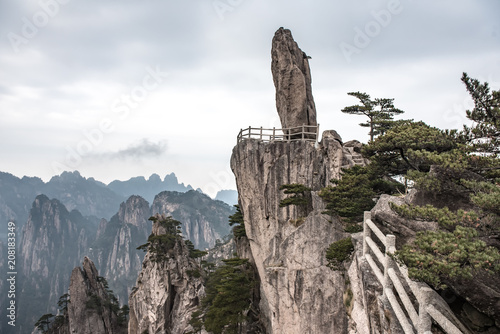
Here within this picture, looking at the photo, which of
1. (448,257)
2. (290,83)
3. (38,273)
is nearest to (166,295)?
(290,83)

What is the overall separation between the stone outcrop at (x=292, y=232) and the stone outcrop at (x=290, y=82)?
151 inches

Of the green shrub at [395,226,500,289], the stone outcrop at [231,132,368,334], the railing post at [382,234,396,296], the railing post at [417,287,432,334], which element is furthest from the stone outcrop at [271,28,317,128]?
the railing post at [417,287,432,334]

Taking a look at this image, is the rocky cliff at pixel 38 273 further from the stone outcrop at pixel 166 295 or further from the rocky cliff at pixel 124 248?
the stone outcrop at pixel 166 295

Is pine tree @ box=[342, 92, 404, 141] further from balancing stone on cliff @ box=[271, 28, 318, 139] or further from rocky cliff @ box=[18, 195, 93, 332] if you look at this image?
rocky cliff @ box=[18, 195, 93, 332]

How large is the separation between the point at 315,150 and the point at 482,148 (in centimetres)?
1594

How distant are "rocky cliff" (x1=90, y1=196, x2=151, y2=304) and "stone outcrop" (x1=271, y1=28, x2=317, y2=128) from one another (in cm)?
16039

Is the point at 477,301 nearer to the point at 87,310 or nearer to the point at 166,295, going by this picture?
the point at 166,295

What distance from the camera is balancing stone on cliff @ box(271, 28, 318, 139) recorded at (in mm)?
27359

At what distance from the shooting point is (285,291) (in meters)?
18.6

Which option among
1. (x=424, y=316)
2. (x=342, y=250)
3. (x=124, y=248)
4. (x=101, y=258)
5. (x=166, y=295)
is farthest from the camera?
(x=101, y=258)

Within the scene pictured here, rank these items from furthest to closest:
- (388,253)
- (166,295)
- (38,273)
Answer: (38,273) < (166,295) < (388,253)

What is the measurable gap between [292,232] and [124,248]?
180 metres

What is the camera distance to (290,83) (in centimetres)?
2742

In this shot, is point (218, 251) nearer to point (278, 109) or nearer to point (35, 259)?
point (278, 109)
